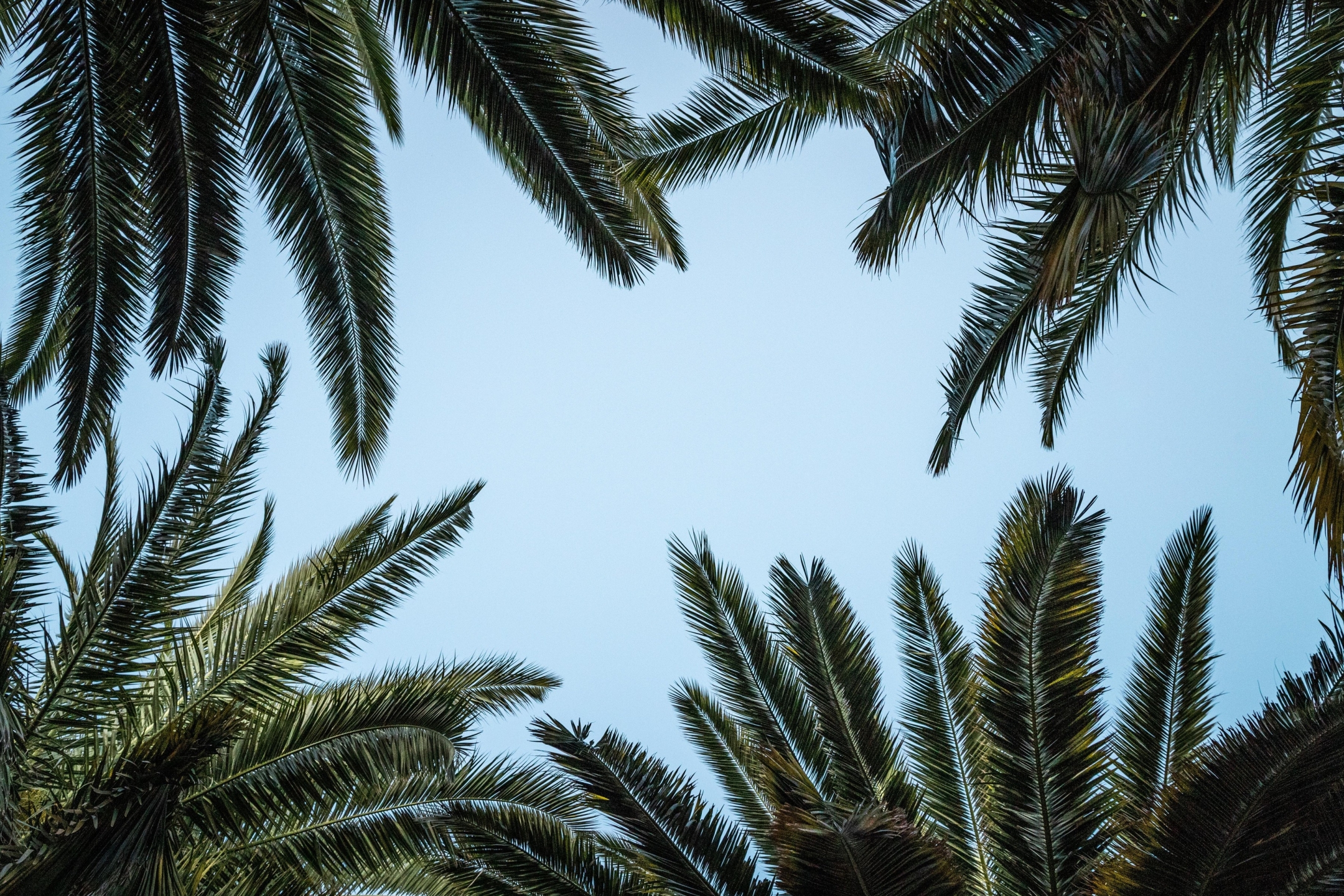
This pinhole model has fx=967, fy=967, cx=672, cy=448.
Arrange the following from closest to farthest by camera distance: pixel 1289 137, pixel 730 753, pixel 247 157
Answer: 1. pixel 1289 137
2. pixel 247 157
3. pixel 730 753

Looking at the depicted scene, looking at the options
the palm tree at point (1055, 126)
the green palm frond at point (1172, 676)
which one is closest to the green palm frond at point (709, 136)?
the palm tree at point (1055, 126)

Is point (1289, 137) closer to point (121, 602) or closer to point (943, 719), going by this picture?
point (943, 719)

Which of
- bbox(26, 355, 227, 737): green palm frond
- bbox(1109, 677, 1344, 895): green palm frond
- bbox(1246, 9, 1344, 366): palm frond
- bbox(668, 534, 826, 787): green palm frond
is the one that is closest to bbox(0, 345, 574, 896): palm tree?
bbox(26, 355, 227, 737): green palm frond

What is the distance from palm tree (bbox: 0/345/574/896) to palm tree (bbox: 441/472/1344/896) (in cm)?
63

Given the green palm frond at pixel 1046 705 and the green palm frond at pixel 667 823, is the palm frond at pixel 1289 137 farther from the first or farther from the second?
the green palm frond at pixel 667 823

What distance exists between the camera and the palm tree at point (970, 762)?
196 inches

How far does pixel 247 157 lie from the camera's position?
521 cm

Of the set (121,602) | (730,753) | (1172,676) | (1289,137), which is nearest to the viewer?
(1289,137)

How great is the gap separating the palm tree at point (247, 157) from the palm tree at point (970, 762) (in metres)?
3.03

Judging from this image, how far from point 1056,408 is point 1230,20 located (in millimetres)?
3373

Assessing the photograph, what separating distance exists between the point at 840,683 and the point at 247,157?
210 inches

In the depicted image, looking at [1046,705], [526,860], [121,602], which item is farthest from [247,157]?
[1046,705]

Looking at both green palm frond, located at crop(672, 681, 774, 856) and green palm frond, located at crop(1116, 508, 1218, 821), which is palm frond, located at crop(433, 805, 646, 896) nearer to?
green palm frond, located at crop(672, 681, 774, 856)

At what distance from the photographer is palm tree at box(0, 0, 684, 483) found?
4.57 meters
